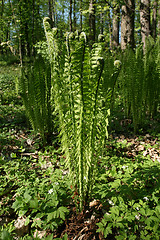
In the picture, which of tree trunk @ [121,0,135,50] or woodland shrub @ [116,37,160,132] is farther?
tree trunk @ [121,0,135,50]

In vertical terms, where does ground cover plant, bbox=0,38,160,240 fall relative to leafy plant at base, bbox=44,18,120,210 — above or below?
below

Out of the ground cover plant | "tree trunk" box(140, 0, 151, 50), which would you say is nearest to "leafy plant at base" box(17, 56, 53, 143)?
the ground cover plant

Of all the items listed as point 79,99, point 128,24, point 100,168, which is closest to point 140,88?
point 100,168

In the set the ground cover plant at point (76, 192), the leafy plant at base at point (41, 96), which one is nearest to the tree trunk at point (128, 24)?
the ground cover plant at point (76, 192)

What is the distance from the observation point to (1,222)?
1.46 m

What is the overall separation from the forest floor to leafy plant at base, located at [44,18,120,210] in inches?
10.7

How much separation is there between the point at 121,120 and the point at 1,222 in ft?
7.40

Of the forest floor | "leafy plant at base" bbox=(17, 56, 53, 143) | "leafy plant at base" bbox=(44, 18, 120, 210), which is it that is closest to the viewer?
"leafy plant at base" bbox=(44, 18, 120, 210)

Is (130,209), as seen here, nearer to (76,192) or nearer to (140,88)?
(76,192)

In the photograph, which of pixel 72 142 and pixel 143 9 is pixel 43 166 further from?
pixel 143 9

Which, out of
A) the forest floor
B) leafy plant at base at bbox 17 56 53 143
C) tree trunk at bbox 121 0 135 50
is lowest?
the forest floor

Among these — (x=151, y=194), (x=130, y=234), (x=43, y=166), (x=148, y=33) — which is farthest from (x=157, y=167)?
(x=148, y=33)

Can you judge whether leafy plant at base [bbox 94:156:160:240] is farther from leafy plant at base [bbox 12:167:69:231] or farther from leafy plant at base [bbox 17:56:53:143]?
leafy plant at base [bbox 17:56:53:143]

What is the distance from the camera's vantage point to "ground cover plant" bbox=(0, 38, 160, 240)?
120 cm
